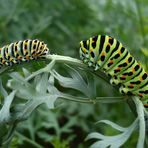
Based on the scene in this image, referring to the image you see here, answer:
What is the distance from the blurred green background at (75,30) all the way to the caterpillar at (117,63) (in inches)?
55.6

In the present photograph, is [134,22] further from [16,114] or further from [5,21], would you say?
[16,114]

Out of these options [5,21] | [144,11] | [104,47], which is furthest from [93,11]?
[104,47]

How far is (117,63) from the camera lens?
197 cm

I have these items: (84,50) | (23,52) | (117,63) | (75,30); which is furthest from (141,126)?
(75,30)

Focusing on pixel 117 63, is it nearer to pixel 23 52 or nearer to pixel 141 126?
pixel 141 126

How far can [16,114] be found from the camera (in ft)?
6.07

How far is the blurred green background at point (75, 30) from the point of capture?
387cm

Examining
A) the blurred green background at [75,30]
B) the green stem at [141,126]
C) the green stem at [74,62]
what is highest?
the blurred green background at [75,30]

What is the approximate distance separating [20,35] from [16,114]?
95.4 inches

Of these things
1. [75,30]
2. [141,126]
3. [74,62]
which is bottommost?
[141,126]

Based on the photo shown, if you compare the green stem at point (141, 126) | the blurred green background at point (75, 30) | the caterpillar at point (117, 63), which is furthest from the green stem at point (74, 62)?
the blurred green background at point (75, 30)

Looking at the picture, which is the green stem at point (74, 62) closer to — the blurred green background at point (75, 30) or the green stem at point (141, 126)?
the green stem at point (141, 126)

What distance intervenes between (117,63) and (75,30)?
2731 millimetres

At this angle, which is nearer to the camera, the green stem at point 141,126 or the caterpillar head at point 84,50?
the green stem at point 141,126
